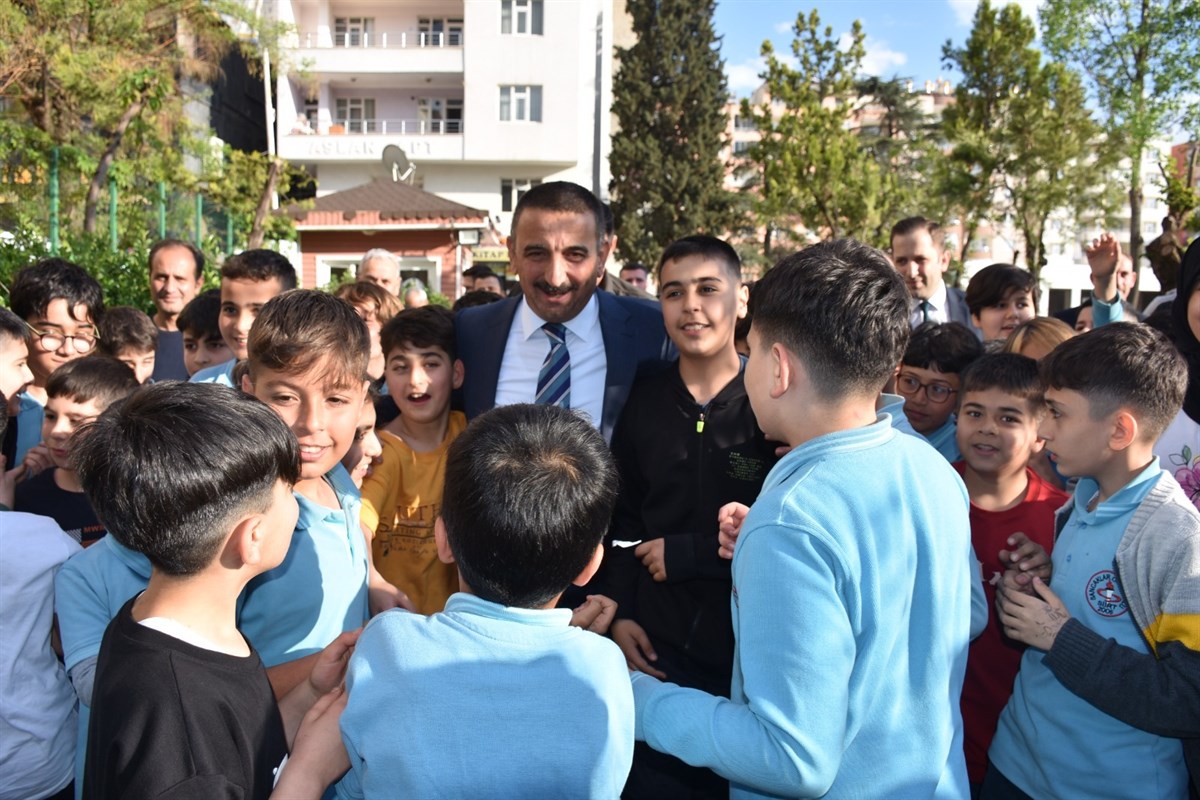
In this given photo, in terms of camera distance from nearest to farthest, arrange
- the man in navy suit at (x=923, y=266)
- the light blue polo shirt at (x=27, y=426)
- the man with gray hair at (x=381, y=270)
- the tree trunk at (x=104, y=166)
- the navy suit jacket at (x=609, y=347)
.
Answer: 1. the navy suit jacket at (x=609, y=347)
2. the light blue polo shirt at (x=27, y=426)
3. the man in navy suit at (x=923, y=266)
4. the man with gray hair at (x=381, y=270)
5. the tree trunk at (x=104, y=166)

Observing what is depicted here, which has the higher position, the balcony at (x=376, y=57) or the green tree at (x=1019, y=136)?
the balcony at (x=376, y=57)

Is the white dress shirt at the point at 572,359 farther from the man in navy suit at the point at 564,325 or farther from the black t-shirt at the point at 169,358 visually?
the black t-shirt at the point at 169,358

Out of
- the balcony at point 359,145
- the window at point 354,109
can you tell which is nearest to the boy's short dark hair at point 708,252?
the balcony at point 359,145

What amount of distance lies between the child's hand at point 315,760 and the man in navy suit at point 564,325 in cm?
176

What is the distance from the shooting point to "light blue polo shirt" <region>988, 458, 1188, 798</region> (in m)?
2.06

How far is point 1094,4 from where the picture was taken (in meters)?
21.1

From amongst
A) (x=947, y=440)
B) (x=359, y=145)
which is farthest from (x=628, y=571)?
(x=359, y=145)

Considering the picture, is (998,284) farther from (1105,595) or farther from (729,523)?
(729,523)

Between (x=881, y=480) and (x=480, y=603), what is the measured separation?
751mm

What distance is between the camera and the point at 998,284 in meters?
4.93

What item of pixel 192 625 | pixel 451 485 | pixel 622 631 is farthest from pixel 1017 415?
pixel 192 625

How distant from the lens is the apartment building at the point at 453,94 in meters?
30.7

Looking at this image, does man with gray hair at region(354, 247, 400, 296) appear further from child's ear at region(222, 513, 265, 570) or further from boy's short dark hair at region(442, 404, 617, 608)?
boy's short dark hair at region(442, 404, 617, 608)

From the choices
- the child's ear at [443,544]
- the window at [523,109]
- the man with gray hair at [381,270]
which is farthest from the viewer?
the window at [523,109]
